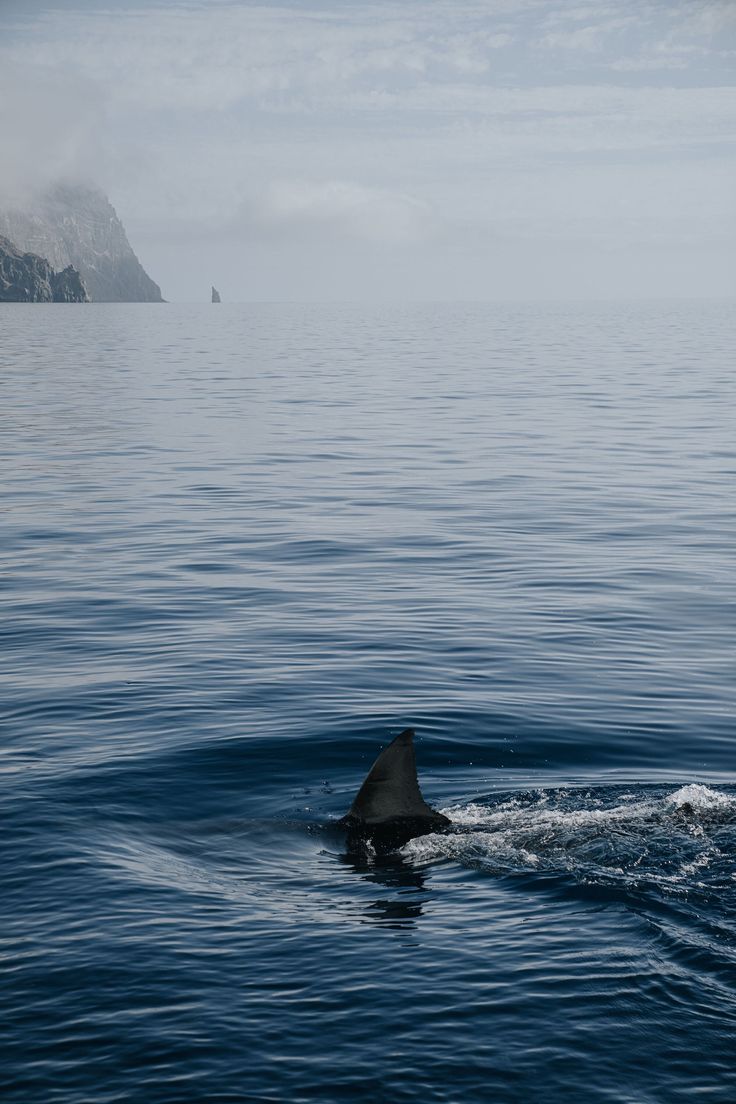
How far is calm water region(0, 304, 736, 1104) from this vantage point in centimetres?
866

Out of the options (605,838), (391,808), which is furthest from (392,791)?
(605,838)

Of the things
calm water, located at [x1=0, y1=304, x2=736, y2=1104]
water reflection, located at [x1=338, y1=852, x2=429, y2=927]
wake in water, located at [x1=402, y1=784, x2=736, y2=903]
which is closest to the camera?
calm water, located at [x1=0, y1=304, x2=736, y2=1104]

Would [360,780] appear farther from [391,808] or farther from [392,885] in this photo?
[392,885]

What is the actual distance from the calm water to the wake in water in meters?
0.04

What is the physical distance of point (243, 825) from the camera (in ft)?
42.4

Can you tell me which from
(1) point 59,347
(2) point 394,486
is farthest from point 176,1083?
(1) point 59,347

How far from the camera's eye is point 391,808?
12031 millimetres

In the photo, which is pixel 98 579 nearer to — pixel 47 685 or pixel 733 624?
pixel 47 685

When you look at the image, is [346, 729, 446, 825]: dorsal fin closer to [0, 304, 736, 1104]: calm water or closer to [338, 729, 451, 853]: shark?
[338, 729, 451, 853]: shark

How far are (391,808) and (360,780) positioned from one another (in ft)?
7.56

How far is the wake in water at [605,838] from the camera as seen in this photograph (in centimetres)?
1095

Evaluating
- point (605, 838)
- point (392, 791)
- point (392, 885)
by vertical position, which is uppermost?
point (392, 791)

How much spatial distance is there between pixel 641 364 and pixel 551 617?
5971 cm

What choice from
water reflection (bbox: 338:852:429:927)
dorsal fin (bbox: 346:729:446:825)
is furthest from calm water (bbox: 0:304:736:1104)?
dorsal fin (bbox: 346:729:446:825)
